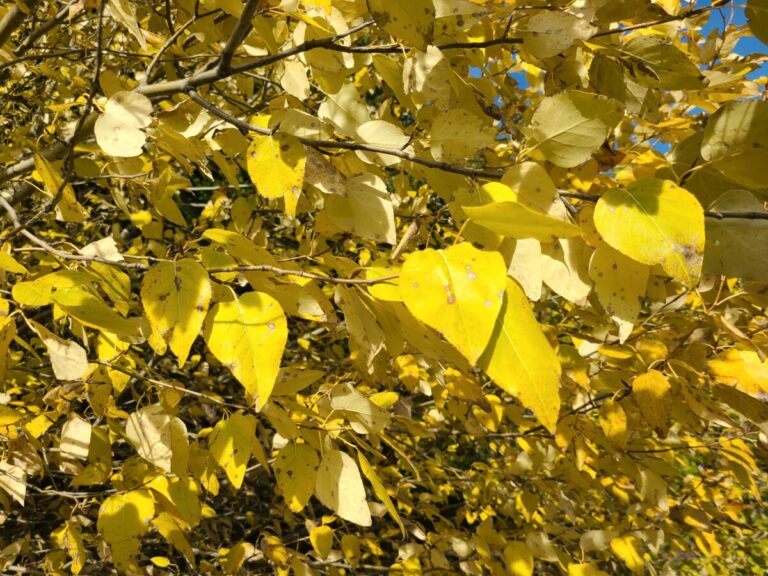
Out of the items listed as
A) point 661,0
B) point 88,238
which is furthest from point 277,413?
point 88,238

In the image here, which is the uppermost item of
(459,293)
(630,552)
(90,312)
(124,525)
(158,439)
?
(459,293)

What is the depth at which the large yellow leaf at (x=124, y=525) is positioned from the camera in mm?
956

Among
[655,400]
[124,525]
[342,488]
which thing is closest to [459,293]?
[342,488]

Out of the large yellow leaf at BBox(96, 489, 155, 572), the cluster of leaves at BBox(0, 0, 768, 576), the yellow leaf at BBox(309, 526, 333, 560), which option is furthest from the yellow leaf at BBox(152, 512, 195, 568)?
the yellow leaf at BBox(309, 526, 333, 560)

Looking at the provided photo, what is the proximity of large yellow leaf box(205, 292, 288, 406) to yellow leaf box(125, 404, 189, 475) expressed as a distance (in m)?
0.44

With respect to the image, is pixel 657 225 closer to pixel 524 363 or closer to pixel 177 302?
pixel 524 363

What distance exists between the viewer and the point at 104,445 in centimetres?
117

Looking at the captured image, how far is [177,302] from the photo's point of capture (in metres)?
0.60

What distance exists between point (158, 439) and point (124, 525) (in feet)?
0.62

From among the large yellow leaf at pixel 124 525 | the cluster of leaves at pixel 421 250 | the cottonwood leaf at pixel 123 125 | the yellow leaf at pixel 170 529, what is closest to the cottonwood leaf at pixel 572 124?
the cluster of leaves at pixel 421 250

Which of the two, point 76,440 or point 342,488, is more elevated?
point 342,488

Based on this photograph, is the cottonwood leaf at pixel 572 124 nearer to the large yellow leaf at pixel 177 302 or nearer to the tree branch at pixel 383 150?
the tree branch at pixel 383 150

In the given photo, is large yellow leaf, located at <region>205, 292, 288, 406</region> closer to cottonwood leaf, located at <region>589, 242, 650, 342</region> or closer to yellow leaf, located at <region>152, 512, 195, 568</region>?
cottonwood leaf, located at <region>589, 242, 650, 342</region>

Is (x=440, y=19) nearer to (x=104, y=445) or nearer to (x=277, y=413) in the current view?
(x=277, y=413)
